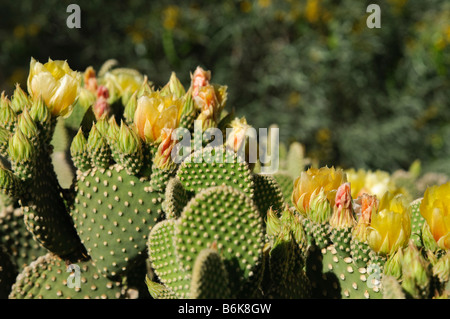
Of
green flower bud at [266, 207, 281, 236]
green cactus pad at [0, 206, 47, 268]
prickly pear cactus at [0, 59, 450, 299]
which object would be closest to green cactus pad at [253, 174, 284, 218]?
prickly pear cactus at [0, 59, 450, 299]

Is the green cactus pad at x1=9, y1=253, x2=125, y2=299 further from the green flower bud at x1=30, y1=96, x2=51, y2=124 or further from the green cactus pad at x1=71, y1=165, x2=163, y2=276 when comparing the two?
the green flower bud at x1=30, y1=96, x2=51, y2=124

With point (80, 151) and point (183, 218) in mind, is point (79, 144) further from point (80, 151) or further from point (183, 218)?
point (183, 218)

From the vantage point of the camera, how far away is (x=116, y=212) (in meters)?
0.88

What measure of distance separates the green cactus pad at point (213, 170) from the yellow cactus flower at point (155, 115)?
0.23 ft

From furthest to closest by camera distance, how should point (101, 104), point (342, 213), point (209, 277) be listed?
1. point (101, 104)
2. point (342, 213)
3. point (209, 277)

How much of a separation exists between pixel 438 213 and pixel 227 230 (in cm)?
30

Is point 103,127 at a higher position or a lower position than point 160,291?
higher

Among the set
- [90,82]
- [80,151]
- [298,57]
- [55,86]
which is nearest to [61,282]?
[80,151]

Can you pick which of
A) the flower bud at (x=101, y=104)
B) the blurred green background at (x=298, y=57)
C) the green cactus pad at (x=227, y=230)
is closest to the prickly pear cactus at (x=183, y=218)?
the green cactus pad at (x=227, y=230)

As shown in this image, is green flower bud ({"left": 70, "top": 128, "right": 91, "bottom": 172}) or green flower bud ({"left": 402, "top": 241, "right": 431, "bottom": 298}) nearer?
green flower bud ({"left": 402, "top": 241, "right": 431, "bottom": 298})

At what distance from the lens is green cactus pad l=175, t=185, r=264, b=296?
68 cm

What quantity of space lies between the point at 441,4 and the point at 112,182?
314 centimetres

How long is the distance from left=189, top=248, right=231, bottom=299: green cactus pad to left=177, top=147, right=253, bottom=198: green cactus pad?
0.69 ft
